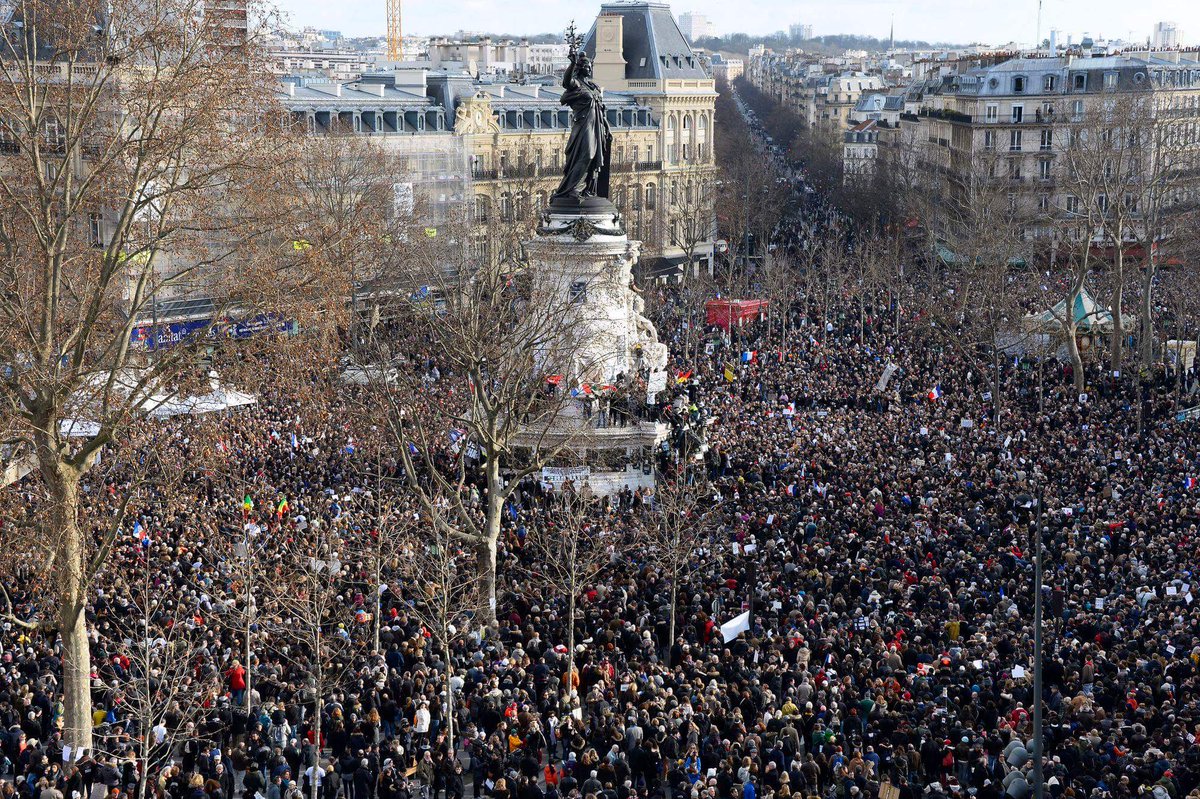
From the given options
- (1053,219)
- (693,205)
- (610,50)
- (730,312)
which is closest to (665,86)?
(610,50)

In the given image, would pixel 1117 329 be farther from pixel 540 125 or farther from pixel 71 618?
pixel 540 125

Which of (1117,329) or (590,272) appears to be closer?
(590,272)

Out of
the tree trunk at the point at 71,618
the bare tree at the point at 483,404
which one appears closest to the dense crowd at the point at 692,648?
the tree trunk at the point at 71,618

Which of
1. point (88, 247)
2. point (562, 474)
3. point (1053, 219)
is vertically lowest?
point (562, 474)

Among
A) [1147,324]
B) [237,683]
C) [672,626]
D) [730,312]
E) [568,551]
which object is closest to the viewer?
[237,683]

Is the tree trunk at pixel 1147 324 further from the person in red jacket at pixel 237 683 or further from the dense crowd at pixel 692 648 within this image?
the person in red jacket at pixel 237 683

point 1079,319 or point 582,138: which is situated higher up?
point 582,138

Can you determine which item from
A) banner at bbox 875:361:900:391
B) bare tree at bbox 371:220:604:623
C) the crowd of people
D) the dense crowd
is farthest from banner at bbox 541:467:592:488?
banner at bbox 875:361:900:391
